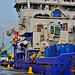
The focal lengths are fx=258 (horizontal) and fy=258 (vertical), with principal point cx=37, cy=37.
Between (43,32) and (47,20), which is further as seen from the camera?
(47,20)

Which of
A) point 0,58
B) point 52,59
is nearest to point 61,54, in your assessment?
point 52,59

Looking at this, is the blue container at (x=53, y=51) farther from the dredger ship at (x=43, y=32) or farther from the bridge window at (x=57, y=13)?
the bridge window at (x=57, y=13)

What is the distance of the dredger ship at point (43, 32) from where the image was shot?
3211 centimetres

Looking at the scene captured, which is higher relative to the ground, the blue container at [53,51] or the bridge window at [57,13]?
the bridge window at [57,13]

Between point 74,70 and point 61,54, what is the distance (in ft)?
9.54

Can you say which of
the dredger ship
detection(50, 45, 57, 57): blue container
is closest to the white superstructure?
the dredger ship

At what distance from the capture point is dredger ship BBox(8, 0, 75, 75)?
1264 inches

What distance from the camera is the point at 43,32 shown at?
4534 centimetres

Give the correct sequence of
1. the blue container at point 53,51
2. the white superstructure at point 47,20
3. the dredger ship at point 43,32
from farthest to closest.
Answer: the white superstructure at point 47,20 → the dredger ship at point 43,32 → the blue container at point 53,51

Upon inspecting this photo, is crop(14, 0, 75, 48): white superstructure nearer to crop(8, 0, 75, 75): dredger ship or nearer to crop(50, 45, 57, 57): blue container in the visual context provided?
crop(8, 0, 75, 75): dredger ship

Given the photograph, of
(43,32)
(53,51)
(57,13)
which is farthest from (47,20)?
(53,51)

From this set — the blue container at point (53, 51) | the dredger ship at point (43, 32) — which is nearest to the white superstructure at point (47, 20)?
the dredger ship at point (43, 32)

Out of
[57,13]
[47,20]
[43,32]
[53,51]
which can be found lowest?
[53,51]

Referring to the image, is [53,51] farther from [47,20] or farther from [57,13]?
[57,13]
